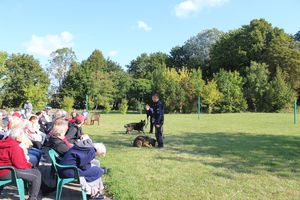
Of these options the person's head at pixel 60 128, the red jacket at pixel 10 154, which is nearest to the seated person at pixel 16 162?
the red jacket at pixel 10 154

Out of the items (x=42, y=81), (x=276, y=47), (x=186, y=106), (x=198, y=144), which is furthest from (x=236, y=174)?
(x=42, y=81)

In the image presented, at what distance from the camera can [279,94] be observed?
152 ft

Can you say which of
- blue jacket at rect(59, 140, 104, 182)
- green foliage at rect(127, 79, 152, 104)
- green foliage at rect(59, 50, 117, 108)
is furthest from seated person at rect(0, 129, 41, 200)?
green foliage at rect(59, 50, 117, 108)

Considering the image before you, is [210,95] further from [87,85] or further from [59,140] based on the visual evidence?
[59,140]

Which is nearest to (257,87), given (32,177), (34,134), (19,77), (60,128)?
(19,77)

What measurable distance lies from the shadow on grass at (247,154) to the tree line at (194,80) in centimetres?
2982

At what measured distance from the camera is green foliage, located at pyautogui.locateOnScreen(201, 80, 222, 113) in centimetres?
4578

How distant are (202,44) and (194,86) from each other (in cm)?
2772

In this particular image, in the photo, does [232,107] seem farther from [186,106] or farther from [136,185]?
[136,185]

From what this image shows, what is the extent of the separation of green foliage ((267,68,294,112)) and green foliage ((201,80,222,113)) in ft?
22.4

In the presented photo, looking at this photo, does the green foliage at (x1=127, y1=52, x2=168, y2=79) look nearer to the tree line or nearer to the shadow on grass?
the tree line

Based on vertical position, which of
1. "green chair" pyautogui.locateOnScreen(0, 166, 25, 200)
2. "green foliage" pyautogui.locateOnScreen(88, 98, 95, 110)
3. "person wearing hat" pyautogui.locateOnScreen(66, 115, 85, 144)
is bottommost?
"green chair" pyautogui.locateOnScreen(0, 166, 25, 200)

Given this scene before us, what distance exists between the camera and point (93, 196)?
564 cm

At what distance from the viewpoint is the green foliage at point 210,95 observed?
45781 millimetres
